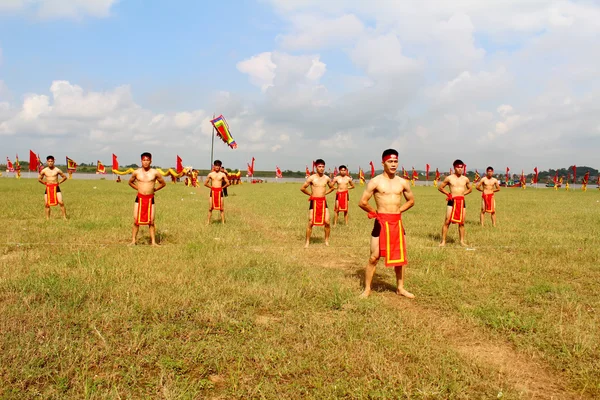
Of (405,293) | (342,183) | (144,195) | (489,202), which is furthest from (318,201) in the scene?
A: (489,202)

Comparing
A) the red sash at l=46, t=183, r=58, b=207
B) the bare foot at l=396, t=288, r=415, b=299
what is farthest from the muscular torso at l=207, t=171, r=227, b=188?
the bare foot at l=396, t=288, r=415, b=299

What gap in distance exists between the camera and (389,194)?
642 centimetres

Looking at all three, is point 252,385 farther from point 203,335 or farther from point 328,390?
point 203,335

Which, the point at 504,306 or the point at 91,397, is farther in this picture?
the point at 504,306

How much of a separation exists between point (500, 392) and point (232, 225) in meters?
11.7

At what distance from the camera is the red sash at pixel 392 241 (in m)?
6.21

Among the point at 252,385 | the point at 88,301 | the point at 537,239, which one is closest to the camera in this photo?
the point at 252,385

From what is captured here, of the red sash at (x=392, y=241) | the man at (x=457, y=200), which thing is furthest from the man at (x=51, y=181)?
the man at (x=457, y=200)

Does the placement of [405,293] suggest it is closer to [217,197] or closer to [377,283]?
[377,283]

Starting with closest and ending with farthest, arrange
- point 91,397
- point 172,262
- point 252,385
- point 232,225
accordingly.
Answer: point 91,397 < point 252,385 < point 172,262 < point 232,225

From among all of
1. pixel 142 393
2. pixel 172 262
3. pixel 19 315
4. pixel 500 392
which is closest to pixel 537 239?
pixel 500 392

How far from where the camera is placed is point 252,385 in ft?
12.0

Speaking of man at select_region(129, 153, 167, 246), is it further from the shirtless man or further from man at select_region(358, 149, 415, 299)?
man at select_region(358, 149, 415, 299)

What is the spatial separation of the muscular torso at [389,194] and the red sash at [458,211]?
5243 mm
